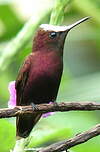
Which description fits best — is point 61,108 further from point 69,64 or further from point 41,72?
point 69,64

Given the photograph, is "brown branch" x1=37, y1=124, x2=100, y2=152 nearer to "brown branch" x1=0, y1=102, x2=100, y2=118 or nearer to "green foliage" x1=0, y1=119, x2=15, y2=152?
"brown branch" x1=0, y1=102, x2=100, y2=118

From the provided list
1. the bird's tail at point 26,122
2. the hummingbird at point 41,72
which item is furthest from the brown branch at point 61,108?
the hummingbird at point 41,72

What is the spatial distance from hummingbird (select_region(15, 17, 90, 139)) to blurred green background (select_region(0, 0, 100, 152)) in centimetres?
7

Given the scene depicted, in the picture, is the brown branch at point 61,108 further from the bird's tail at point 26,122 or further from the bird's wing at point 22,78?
the bird's wing at point 22,78

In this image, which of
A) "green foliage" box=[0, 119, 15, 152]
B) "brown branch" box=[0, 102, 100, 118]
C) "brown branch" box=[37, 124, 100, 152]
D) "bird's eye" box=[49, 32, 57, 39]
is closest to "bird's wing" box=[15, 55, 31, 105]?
"bird's eye" box=[49, 32, 57, 39]

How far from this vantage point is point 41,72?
256cm

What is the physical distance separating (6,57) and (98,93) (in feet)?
3.17

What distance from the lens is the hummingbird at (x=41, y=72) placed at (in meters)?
2.53

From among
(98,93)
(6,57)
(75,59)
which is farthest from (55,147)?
(75,59)

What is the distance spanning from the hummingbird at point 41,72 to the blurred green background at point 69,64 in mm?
69

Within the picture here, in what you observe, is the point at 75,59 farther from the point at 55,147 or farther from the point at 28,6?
the point at 55,147

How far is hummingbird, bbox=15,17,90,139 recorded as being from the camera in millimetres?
2531

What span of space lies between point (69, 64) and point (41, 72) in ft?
5.99

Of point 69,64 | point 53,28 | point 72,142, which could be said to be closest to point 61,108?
point 72,142
